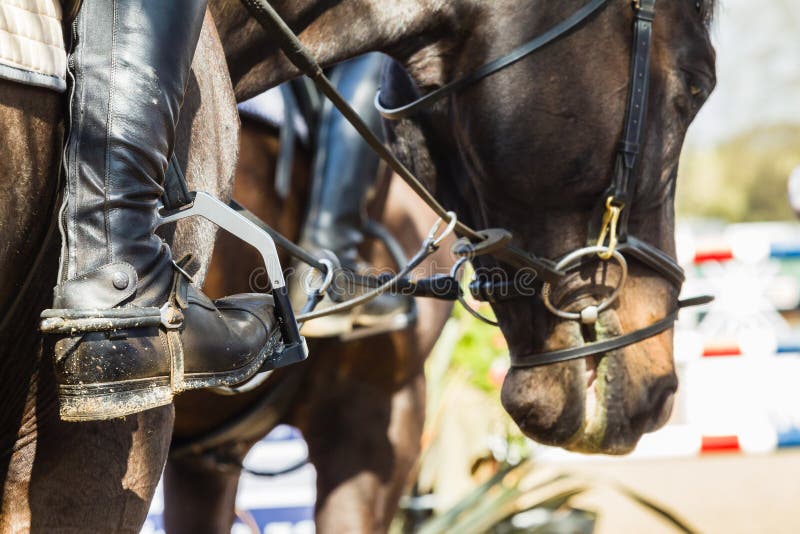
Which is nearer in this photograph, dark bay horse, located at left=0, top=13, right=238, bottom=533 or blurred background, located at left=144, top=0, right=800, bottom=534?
dark bay horse, located at left=0, top=13, right=238, bottom=533

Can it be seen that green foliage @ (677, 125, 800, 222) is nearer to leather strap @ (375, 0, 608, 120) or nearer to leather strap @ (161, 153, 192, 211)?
leather strap @ (375, 0, 608, 120)

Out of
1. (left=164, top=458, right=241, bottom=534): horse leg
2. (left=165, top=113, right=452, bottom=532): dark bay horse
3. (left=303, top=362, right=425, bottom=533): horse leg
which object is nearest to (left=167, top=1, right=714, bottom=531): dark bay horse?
(left=165, top=113, right=452, bottom=532): dark bay horse

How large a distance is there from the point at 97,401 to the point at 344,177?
1998 mm

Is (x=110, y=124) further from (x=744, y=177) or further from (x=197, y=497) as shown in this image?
(x=744, y=177)

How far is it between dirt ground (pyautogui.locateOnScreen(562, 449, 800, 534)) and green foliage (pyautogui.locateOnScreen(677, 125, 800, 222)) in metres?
21.7

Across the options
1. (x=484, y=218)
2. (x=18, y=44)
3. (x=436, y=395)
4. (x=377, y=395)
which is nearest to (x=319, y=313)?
(x=484, y=218)

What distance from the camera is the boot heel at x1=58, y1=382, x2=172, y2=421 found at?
1441 mm

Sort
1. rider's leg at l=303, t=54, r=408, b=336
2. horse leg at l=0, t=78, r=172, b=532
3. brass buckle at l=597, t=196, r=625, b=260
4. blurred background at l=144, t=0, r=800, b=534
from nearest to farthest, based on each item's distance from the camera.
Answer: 1. horse leg at l=0, t=78, r=172, b=532
2. brass buckle at l=597, t=196, r=625, b=260
3. rider's leg at l=303, t=54, r=408, b=336
4. blurred background at l=144, t=0, r=800, b=534

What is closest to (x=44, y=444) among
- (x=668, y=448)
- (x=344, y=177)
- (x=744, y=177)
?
(x=344, y=177)

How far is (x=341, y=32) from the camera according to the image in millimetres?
2139

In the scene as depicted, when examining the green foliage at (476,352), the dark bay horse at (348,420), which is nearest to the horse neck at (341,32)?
the dark bay horse at (348,420)

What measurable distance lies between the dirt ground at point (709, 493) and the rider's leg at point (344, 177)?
361cm

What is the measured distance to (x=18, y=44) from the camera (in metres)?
1.46

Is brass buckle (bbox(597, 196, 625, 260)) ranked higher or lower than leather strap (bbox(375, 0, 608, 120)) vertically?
lower
